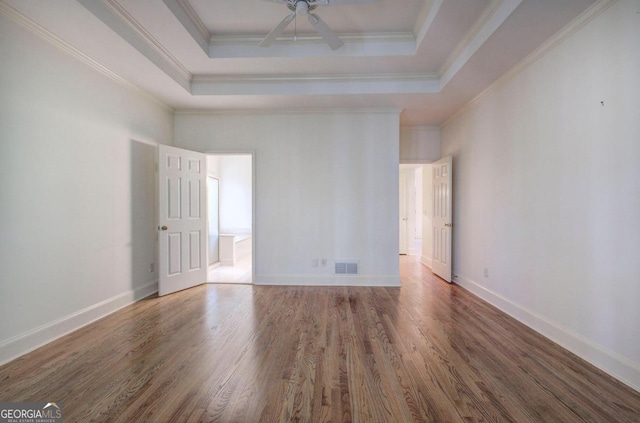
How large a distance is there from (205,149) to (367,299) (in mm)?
3514

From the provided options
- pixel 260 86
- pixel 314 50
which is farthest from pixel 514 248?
pixel 260 86

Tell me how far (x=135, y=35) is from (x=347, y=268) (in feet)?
12.8

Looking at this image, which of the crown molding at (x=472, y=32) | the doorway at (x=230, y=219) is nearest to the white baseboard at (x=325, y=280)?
the doorway at (x=230, y=219)

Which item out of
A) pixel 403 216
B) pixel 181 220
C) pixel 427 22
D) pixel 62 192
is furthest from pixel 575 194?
pixel 403 216

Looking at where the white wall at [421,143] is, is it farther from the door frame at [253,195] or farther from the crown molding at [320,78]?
the door frame at [253,195]

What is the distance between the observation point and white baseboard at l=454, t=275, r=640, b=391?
1.82 m

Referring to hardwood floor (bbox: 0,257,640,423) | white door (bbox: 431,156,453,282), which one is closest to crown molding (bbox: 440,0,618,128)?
white door (bbox: 431,156,453,282)

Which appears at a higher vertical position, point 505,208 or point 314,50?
point 314,50

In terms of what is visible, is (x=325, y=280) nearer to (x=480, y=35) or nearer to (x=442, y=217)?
(x=442, y=217)

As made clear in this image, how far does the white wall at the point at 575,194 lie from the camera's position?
187 cm

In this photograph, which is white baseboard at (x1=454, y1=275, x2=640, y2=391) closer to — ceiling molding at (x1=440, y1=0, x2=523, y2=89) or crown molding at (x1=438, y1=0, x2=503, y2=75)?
ceiling molding at (x1=440, y1=0, x2=523, y2=89)

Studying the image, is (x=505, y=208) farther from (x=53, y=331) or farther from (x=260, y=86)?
(x=53, y=331)

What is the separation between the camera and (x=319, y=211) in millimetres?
4281

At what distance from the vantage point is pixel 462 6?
234 centimetres
